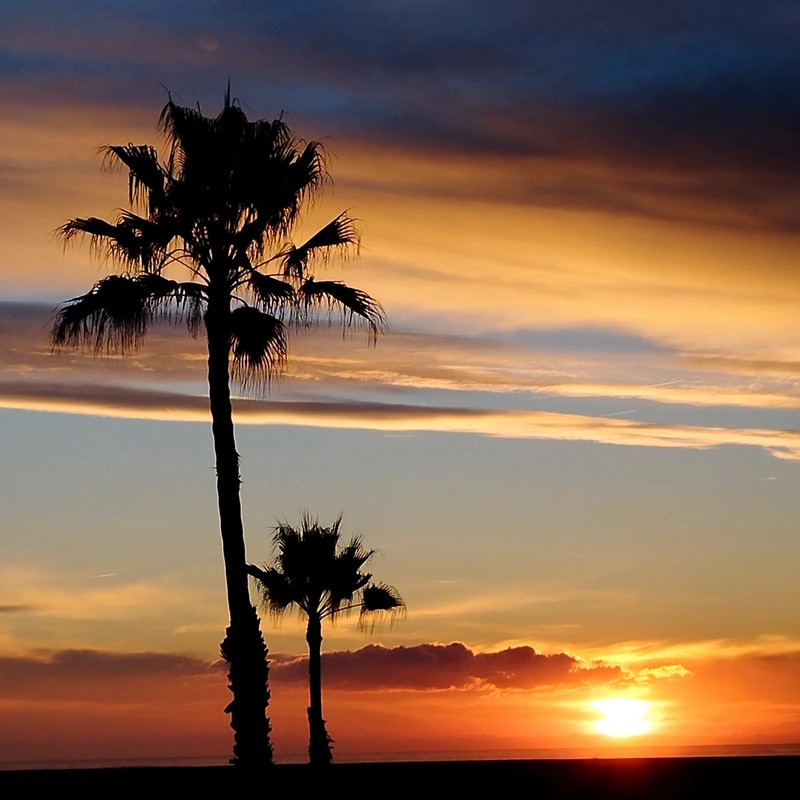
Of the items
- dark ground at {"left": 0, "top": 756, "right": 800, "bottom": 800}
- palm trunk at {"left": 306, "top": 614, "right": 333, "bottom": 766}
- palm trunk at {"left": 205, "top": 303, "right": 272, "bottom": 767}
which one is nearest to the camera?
dark ground at {"left": 0, "top": 756, "right": 800, "bottom": 800}

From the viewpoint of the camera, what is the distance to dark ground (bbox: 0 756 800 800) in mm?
17609

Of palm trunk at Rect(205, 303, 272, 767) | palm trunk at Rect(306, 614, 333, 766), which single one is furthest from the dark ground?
palm trunk at Rect(306, 614, 333, 766)

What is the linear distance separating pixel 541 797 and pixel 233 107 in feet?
43.9

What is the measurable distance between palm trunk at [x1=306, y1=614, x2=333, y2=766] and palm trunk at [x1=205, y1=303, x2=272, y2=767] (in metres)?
15.1

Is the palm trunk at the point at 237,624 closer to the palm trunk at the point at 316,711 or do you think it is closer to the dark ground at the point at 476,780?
the dark ground at the point at 476,780

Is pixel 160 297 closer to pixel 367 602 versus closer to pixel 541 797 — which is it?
pixel 541 797

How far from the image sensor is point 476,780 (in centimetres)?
1856

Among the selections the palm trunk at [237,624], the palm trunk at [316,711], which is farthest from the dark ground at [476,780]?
the palm trunk at [316,711]

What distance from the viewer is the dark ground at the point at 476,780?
17609mm

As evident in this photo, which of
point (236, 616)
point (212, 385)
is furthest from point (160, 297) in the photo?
point (236, 616)

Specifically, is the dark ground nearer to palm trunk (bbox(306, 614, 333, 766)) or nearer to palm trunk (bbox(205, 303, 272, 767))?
palm trunk (bbox(205, 303, 272, 767))

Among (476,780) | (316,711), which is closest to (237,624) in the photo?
(476,780)

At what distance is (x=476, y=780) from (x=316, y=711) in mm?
20529

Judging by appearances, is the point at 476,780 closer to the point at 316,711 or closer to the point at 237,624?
the point at 237,624
